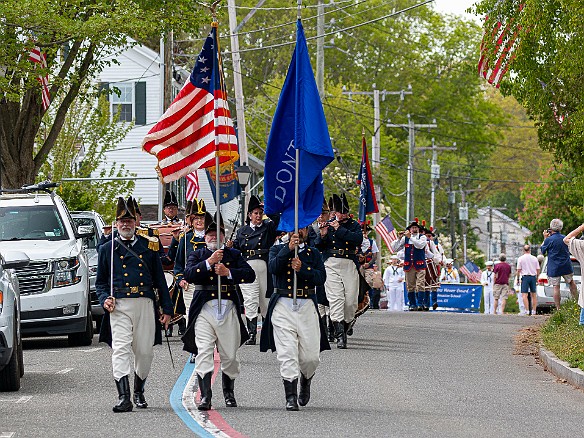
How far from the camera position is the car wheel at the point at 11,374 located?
1545cm

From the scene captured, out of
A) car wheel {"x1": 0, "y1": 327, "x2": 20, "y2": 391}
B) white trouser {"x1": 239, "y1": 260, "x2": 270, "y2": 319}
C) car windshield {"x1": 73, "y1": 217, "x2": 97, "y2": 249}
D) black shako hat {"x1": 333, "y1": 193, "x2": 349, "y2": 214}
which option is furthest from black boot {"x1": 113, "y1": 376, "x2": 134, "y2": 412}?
car windshield {"x1": 73, "y1": 217, "x2": 97, "y2": 249}

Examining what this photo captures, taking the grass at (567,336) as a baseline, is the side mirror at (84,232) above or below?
above

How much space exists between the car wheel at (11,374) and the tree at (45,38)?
1248 centimetres

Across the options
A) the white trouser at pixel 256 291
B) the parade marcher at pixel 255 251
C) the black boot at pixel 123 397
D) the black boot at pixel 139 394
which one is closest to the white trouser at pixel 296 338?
the black boot at pixel 139 394

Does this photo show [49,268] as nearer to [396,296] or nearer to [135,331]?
[135,331]

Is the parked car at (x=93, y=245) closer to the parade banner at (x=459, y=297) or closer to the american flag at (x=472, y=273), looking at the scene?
the parade banner at (x=459, y=297)

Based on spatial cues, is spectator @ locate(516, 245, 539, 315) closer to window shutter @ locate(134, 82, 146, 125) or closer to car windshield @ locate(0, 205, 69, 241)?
car windshield @ locate(0, 205, 69, 241)

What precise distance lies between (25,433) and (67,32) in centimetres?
1746

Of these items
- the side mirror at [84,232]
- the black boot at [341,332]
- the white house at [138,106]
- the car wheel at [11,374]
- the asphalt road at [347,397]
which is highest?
the white house at [138,106]

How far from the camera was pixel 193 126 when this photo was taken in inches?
684

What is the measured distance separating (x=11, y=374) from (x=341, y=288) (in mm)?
6737

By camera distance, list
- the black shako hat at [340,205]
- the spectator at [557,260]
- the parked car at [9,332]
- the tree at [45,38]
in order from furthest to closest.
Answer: the spectator at [557,260] → the tree at [45,38] → the black shako hat at [340,205] → the parked car at [9,332]

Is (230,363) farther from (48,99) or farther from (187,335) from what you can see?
(48,99)

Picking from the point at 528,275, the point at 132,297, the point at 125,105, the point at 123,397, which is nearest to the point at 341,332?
the point at 132,297
